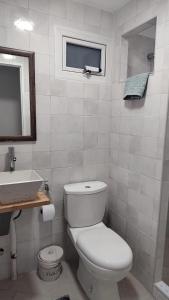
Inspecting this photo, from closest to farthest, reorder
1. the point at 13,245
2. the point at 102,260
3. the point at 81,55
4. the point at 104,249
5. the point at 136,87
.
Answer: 1. the point at 102,260
2. the point at 104,249
3. the point at 136,87
4. the point at 13,245
5. the point at 81,55

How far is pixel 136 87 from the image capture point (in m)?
1.67

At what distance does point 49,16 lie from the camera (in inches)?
66.9

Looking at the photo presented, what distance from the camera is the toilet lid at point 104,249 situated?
1.40 meters

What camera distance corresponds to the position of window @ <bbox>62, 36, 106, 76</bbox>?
1812 mm

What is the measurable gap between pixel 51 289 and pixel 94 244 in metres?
0.60

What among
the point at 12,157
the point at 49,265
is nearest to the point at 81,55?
the point at 12,157

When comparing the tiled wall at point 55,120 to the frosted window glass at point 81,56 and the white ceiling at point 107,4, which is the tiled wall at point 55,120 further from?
the frosted window glass at point 81,56

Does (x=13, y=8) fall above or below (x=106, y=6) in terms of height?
below

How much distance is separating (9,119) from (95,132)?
2.66 feet

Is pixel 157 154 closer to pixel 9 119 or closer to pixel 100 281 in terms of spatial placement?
pixel 100 281

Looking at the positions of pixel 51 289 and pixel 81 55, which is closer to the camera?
pixel 51 289

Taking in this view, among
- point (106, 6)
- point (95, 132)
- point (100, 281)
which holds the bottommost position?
point (100, 281)

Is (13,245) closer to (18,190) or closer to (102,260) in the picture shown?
(18,190)

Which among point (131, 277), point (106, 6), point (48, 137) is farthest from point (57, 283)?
point (106, 6)
